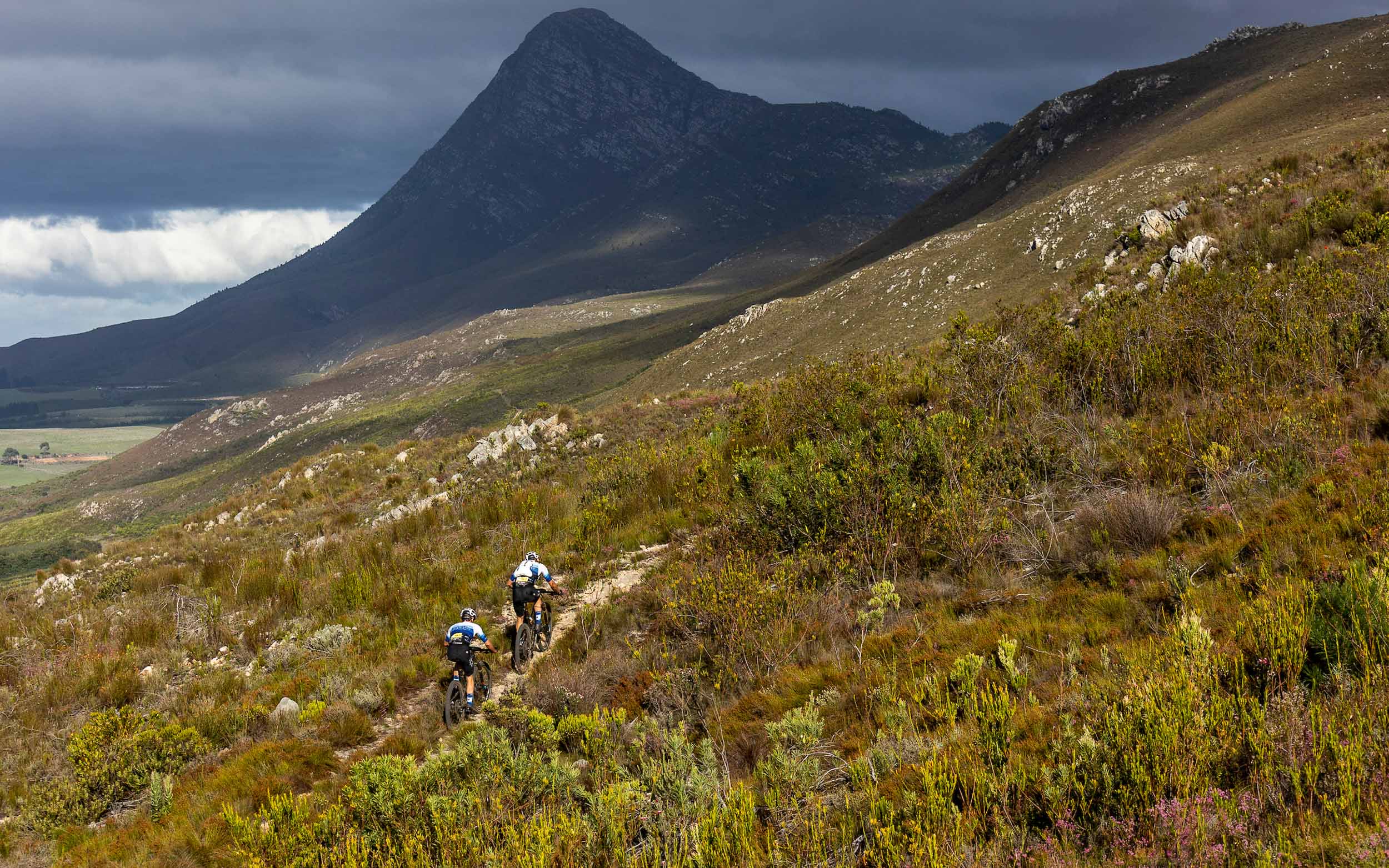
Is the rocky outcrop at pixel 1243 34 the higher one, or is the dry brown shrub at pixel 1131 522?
the rocky outcrop at pixel 1243 34

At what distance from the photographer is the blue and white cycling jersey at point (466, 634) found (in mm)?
7812

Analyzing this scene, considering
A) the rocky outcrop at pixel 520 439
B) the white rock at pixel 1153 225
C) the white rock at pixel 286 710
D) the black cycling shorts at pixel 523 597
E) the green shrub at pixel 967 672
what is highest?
the white rock at pixel 1153 225

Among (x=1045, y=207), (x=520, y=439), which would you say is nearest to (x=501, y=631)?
(x=520, y=439)

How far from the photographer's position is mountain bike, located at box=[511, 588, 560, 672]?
8492mm

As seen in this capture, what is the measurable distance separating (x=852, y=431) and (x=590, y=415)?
16.0 m

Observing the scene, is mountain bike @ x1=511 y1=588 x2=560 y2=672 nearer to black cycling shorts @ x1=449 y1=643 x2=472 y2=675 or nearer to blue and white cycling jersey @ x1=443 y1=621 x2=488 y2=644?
blue and white cycling jersey @ x1=443 y1=621 x2=488 y2=644

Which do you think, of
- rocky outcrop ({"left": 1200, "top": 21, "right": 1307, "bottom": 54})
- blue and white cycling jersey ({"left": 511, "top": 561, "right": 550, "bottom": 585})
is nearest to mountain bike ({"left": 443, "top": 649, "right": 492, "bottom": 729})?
blue and white cycling jersey ({"left": 511, "top": 561, "right": 550, "bottom": 585})

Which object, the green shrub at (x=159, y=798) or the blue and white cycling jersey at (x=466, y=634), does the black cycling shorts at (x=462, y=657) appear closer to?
the blue and white cycling jersey at (x=466, y=634)

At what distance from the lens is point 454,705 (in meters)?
7.38

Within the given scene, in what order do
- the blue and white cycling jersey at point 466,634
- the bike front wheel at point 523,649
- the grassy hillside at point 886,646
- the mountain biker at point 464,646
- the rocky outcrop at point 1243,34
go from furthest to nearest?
1. the rocky outcrop at point 1243,34
2. the bike front wheel at point 523,649
3. the blue and white cycling jersey at point 466,634
4. the mountain biker at point 464,646
5. the grassy hillside at point 886,646

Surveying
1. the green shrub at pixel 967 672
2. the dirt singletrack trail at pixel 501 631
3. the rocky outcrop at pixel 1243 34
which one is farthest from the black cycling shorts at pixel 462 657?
the rocky outcrop at pixel 1243 34

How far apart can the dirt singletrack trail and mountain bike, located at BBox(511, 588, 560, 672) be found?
82 mm

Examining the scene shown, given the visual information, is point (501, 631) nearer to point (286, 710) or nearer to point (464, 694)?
point (464, 694)

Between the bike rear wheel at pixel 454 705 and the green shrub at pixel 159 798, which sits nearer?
the green shrub at pixel 159 798
